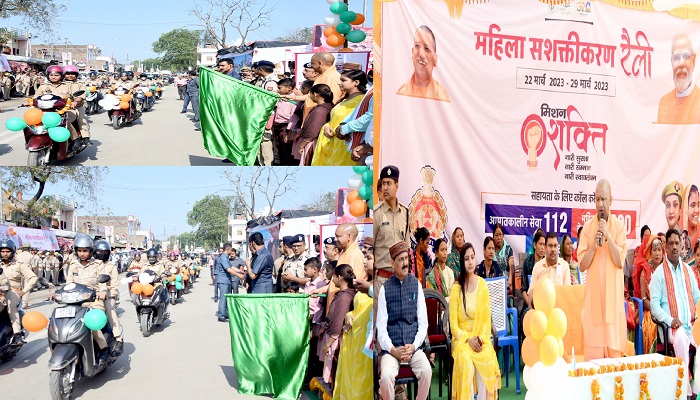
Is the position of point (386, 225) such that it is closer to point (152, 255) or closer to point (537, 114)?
point (537, 114)

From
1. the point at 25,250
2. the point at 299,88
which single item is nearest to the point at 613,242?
the point at 299,88

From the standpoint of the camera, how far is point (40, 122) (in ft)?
17.6

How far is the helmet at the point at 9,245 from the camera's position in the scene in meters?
5.85

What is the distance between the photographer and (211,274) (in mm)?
6125

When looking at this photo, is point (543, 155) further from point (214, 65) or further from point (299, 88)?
point (214, 65)

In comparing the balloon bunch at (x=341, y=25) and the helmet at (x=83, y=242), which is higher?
the balloon bunch at (x=341, y=25)

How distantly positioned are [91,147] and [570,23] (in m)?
3.56

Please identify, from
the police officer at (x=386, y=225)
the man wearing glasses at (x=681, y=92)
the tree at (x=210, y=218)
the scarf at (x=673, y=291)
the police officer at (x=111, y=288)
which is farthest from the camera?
the man wearing glasses at (x=681, y=92)

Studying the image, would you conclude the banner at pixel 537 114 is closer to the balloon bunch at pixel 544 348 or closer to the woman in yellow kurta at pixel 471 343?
the woman in yellow kurta at pixel 471 343

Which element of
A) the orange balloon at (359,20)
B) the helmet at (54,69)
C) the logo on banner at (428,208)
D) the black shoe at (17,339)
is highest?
the orange balloon at (359,20)

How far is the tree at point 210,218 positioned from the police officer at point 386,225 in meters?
1.17

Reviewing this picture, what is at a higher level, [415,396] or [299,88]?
[299,88]

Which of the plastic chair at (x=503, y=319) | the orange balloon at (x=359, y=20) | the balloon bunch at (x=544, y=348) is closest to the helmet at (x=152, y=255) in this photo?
the orange balloon at (x=359, y=20)

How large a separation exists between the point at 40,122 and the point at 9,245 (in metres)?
1.10
